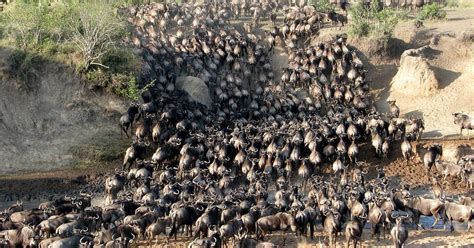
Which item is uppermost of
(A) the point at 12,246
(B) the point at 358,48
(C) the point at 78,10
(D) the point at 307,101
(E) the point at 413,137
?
(C) the point at 78,10

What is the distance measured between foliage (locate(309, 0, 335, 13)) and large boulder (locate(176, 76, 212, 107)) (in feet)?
40.4

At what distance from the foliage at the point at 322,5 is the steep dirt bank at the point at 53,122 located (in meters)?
17.9

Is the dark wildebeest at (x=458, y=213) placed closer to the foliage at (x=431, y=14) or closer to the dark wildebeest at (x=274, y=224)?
the dark wildebeest at (x=274, y=224)

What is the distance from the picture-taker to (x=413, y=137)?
27438 mm

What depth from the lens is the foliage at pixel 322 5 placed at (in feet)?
136

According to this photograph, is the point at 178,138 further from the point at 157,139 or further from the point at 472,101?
the point at 472,101

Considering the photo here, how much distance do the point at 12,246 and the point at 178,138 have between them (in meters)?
10.8

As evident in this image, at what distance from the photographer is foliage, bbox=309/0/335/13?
41312 mm

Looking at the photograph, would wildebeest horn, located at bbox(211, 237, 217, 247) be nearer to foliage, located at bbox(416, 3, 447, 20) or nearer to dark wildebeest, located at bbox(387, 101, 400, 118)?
dark wildebeest, located at bbox(387, 101, 400, 118)

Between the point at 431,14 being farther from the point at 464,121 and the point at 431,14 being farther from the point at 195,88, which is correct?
the point at 195,88

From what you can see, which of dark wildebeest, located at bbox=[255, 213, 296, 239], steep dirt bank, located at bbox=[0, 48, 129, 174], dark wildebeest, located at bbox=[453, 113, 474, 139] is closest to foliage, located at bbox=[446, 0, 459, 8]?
dark wildebeest, located at bbox=[453, 113, 474, 139]

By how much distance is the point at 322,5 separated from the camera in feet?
139

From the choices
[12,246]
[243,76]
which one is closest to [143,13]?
[243,76]

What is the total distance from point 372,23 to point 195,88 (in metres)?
13.6
